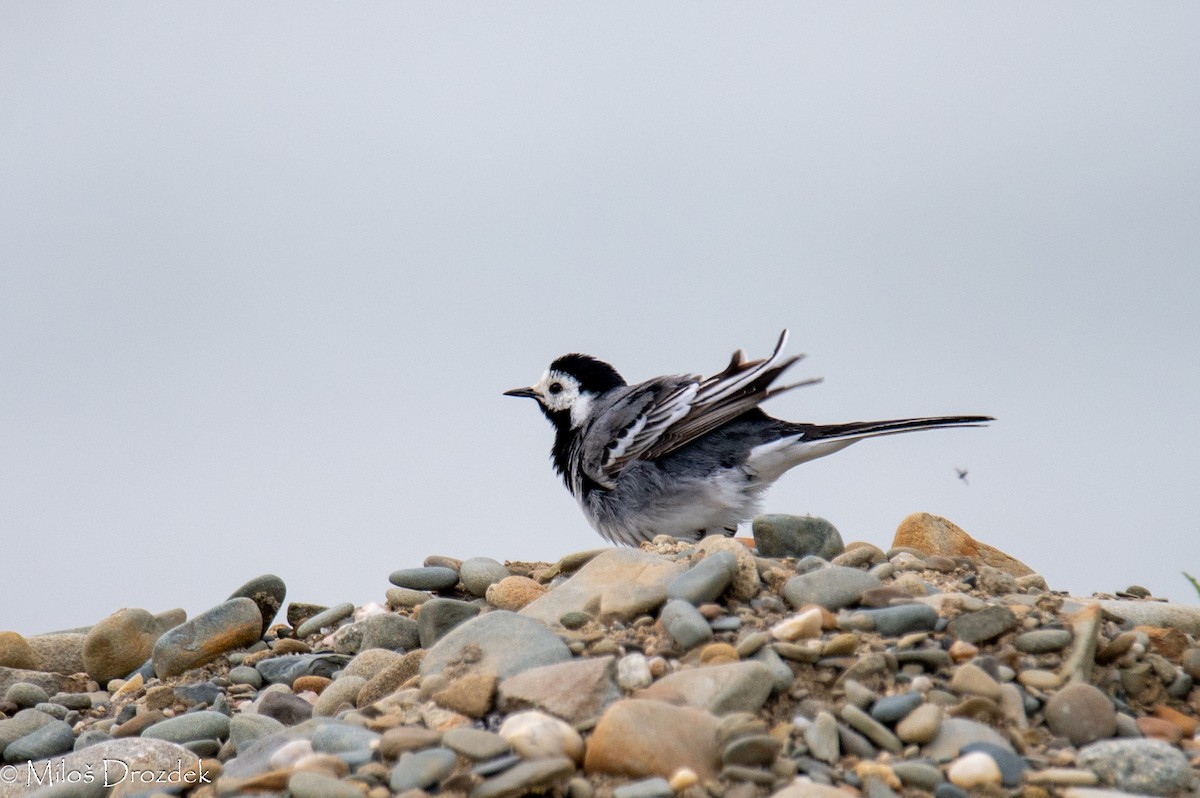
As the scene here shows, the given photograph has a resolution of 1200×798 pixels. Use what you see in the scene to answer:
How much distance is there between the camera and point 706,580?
505 centimetres

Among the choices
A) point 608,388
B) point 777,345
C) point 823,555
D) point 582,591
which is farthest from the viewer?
point 608,388

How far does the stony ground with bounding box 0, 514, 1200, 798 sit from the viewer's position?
3.86 metres

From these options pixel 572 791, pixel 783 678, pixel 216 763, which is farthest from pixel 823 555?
pixel 216 763

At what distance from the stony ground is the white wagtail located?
1.08m

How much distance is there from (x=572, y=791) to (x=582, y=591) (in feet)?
5.52

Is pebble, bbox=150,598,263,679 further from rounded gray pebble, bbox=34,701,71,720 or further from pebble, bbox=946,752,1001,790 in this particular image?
pebble, bbox=946,752,1001,790

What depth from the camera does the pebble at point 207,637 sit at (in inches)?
265

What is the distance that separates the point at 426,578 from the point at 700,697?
127 inches

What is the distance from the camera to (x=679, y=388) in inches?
314

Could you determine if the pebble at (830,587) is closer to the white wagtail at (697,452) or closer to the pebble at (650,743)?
the pebble at (650,743)

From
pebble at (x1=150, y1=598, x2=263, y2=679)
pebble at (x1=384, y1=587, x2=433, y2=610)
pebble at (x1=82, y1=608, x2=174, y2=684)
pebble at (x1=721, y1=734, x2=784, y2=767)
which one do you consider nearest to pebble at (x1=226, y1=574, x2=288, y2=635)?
pebble at (x1=150, y1=598, x2=263, y2=679)

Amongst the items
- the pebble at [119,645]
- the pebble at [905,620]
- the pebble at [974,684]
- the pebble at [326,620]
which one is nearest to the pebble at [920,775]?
the pebble at [974,684]

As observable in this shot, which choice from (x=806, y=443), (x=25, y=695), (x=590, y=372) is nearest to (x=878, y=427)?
(x=806, y=443)

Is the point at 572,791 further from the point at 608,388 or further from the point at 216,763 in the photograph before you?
the point at 608,388
